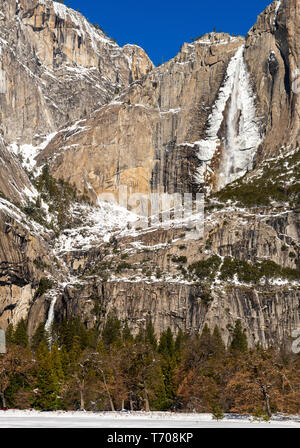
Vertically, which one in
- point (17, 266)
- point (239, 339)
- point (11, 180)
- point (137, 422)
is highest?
point (11, 180)

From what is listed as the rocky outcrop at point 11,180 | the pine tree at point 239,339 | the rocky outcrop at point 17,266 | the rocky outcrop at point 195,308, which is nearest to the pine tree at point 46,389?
the pine tree at point 239,339

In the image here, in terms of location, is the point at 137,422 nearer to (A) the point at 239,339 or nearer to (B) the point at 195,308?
(A) the point at 239,339

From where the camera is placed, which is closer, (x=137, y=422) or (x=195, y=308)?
(x=137, y=422)

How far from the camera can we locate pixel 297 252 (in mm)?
147500

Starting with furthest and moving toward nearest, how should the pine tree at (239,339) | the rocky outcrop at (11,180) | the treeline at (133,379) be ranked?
the rocky outcrop at (11,180) → the pine tree at (239,339) → the treeline at (133,379)

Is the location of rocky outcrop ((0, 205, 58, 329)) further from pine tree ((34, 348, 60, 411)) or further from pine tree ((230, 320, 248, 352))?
pine tree ((34, 348, 60, 411))

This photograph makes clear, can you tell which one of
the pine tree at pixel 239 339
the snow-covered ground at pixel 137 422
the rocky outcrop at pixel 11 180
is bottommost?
the snow-covered ground at pixel 137 422

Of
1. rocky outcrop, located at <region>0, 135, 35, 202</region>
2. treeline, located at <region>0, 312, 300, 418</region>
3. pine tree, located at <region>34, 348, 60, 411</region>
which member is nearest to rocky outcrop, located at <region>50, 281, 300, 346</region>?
treeline, located at <region>0, 312, 300, 418</region>

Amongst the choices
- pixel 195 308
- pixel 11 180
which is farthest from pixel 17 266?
pixel 195 308

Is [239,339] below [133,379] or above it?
above

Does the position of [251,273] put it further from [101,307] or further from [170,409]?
[170,409]

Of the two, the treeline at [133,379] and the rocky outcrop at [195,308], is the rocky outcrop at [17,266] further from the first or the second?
the treeline at [133,379]
